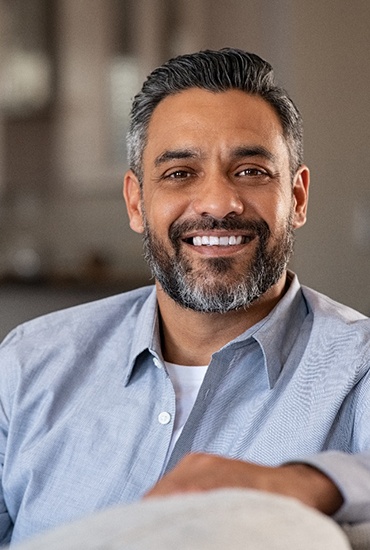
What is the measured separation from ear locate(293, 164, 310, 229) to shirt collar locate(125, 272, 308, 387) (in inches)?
4.4

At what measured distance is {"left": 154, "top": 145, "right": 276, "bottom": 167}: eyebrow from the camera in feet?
4.85

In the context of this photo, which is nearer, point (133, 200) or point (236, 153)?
point (236, 153)

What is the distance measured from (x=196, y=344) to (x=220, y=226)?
0.22 metres

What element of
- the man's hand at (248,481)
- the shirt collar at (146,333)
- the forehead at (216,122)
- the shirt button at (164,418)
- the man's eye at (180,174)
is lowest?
the shirt button at (164,418)

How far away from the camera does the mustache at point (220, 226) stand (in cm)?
146

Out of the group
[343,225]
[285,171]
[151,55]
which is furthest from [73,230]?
[285,171]

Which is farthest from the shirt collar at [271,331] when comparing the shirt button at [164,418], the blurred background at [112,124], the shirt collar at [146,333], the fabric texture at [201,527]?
the blurred background at [112,124]

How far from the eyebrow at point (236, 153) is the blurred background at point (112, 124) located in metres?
2.27

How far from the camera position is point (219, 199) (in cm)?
145

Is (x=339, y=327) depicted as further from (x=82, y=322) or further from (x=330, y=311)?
(x=82, y=322)

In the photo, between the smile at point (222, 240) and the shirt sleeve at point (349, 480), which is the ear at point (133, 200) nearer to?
the smile at point (222, 240)

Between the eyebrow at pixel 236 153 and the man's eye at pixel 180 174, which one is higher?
the eyebrow at pixel 236 153

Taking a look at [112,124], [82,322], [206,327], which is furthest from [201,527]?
[112,124]

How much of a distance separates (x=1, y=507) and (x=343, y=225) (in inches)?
99.7
